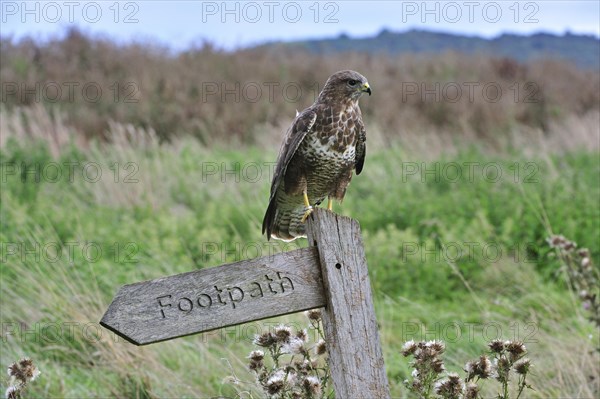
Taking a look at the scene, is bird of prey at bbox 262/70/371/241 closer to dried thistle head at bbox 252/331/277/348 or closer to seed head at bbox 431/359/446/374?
dried thistle head at bbox 252/331/277/348

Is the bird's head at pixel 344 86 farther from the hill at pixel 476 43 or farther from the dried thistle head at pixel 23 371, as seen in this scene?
the hill at pixel 476 43

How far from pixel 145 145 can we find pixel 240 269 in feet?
29.0

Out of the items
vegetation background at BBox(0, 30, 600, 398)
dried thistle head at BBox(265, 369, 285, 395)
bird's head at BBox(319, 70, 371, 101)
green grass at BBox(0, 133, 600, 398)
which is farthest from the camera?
vegetation background at BBox(0, 30, 600, 398)

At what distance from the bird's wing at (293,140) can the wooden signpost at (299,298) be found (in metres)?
1.11

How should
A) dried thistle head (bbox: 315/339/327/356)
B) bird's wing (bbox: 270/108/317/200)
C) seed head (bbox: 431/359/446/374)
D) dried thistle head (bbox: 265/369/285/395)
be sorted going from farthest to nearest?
bird's wing (bbox: 270/108/317/200), dried thistle head (bbox: 315/339/327/356), seed head (bbox: 431/359/446/374), dried thistle head (bbox: 265/369/285/395)

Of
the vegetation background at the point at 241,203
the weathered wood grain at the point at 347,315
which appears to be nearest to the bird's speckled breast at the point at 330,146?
the vegetation background at the point at 241,203

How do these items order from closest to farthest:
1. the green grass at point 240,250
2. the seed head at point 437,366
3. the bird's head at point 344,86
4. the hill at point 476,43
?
the seed head at point 437,366 → the bird's head at point 344,86 → the green grass at point 240,250 → the hill at point 476,43

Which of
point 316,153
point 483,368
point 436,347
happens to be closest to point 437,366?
point 436,347

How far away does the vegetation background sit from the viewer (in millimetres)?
4613

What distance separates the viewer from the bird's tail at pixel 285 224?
3.85m

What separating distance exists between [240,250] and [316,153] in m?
2.96

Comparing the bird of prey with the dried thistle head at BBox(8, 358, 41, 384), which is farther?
the bird of prey

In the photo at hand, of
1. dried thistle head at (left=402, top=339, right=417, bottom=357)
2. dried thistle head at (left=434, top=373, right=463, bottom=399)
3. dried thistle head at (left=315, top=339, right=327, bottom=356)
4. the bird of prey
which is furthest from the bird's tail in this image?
dried thistle head at (left=434, top=373, right=463, bottom=399)

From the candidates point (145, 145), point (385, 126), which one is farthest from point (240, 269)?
point (385, 126)
